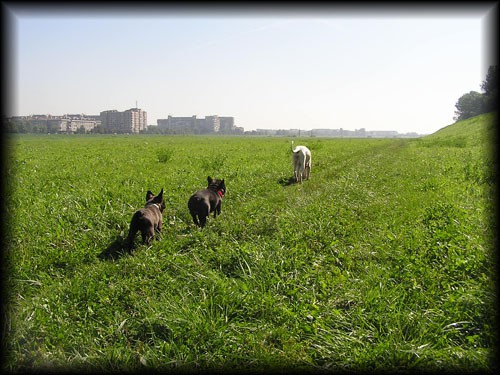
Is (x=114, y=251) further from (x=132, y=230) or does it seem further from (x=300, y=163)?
(x=300, y=163)

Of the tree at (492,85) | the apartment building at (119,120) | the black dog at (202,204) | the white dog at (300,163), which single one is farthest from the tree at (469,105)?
the apartment building at (119,120)

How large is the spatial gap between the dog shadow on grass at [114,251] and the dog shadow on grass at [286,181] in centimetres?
717

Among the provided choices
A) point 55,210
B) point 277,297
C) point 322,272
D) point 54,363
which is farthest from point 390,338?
point 55,210

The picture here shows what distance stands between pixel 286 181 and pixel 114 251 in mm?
8157

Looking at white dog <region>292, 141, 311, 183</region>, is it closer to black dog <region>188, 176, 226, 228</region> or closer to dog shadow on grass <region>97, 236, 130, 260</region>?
black dog <region>188, 176, 226, 228</region>

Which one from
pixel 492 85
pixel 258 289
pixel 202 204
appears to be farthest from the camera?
pixel 492 85

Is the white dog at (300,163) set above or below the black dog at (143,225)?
above

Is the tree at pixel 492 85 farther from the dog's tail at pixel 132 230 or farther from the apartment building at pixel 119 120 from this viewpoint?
the apartment building at pixel 119 120

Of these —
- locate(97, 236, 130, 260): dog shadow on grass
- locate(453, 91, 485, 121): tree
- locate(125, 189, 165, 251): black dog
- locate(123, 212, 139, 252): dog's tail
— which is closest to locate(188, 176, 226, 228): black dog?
locate(125, 189, 165, 251): black dog

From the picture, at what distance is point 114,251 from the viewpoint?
5.45 metres

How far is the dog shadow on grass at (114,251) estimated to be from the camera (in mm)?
5207

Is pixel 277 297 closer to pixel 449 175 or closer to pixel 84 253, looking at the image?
pixel 84 253

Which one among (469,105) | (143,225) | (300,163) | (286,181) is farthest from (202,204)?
(469,105)

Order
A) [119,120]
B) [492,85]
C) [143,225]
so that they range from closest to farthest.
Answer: [143,225], [492,85], [119,120]
